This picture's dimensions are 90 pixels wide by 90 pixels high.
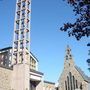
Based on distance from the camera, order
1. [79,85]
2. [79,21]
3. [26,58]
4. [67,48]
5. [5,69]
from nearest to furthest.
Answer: [79,21] → [5,69] → [26,58] → [79,85] → [67,48]

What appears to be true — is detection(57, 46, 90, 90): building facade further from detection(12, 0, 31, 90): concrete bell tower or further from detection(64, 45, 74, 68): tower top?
detection(12, 0, 31, 90): concrete bell tower

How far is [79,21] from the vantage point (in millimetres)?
16281

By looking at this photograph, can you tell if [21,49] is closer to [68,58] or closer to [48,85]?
[48,85]

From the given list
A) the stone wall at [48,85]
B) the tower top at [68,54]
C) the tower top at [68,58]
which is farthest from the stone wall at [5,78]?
the tower top at [68,54]

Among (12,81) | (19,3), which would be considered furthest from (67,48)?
(12,81)

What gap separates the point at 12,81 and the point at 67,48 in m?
46.2

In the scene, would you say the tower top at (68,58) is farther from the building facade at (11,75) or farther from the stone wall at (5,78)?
the stone wall at (5,78)

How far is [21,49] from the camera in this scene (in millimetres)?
44125

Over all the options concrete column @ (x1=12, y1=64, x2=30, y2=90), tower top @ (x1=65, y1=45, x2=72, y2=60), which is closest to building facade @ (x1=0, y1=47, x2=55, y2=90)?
concrete column @ (x1=12, y1=64, x2=30, y2=90)

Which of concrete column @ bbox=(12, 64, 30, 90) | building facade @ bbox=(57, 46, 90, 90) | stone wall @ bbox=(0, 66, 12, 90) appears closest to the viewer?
stone wall @ bbox=(0, 66, 12, 90)

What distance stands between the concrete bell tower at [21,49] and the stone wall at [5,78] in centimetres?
76

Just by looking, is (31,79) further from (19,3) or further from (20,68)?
(19,3)

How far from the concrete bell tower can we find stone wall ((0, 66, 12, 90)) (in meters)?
0.76

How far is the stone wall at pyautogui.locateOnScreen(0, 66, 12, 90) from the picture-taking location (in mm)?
39469
